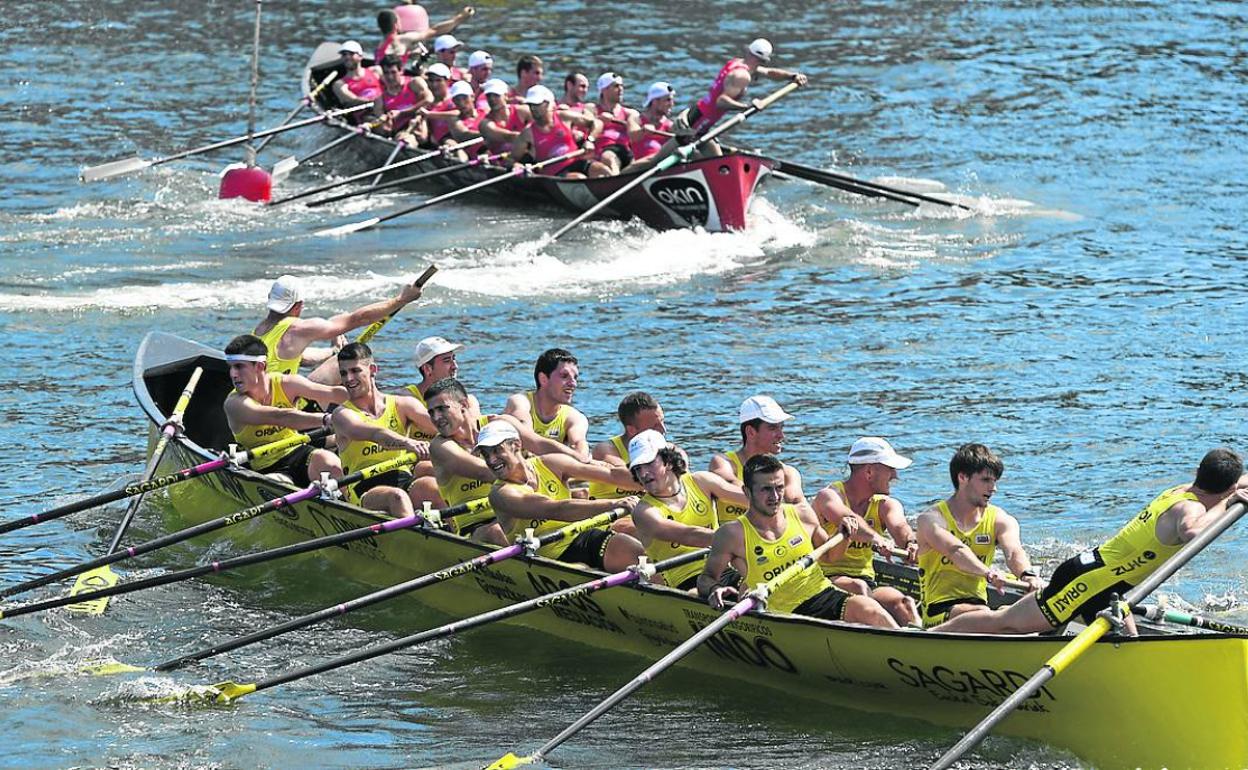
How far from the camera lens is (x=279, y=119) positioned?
31.8 m

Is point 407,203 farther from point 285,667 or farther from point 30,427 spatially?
point 285,667

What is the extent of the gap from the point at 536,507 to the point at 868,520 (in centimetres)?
220

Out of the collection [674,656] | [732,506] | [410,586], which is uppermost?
[732,506]

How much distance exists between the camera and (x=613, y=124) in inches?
978

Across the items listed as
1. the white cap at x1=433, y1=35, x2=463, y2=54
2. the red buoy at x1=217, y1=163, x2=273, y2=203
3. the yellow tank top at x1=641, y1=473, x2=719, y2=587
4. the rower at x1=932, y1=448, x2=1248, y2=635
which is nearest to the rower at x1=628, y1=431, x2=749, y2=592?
the yellow tank top at x1=641, y1=473, x2=719, y2=587

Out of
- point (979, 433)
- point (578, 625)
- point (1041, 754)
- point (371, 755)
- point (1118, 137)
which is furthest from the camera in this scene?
point (1118, 137)

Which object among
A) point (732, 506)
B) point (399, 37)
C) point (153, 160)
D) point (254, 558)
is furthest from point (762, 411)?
point (399, 37)

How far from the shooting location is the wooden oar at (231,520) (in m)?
13.9

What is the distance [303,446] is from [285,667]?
8.57 ft

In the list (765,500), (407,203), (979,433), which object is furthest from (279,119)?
(765,500)

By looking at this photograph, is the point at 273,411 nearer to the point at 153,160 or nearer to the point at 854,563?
the point at 854,563

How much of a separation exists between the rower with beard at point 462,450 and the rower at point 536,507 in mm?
350

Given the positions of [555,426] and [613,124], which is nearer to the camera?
[555,426]

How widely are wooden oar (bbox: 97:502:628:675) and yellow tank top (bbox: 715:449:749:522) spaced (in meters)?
0.65
